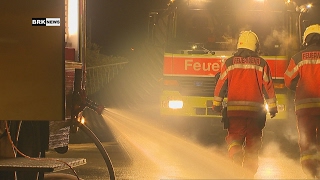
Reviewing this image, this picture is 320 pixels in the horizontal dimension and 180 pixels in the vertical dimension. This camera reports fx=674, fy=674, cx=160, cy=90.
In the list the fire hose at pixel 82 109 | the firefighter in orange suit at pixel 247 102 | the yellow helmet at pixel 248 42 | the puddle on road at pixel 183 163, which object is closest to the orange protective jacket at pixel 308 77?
the firefighter in orange suit at pixel 247 102

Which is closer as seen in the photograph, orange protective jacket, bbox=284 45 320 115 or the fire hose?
the fire hose

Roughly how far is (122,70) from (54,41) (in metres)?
33.5

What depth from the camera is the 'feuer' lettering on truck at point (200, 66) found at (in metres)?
12.7

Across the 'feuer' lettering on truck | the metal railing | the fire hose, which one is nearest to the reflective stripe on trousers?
the fire hose

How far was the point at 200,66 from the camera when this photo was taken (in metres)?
12.8

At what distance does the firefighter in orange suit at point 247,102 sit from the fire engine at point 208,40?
5.01 m

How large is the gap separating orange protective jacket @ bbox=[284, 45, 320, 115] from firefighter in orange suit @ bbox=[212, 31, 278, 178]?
0.36 m

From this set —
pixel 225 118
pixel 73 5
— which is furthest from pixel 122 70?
pixel 73 5

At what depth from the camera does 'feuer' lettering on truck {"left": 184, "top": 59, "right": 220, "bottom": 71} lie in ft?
41.8

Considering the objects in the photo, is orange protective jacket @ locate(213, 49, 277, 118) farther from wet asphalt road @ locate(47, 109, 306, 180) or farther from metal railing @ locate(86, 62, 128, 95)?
metal railing @ locate(86, 62, 128, 95)

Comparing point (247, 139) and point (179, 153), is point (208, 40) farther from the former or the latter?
point (247, 139)

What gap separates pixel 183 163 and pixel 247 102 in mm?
3102

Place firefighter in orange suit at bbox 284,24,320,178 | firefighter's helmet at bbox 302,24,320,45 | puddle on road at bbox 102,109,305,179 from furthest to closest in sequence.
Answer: puddle on road at bbox 102,109,305,179 → firefighter's helmet at bbox 302,24,320,45 → firefighter in orange suit at bbox 284,24,320,178

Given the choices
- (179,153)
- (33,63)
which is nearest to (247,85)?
(179,153)
